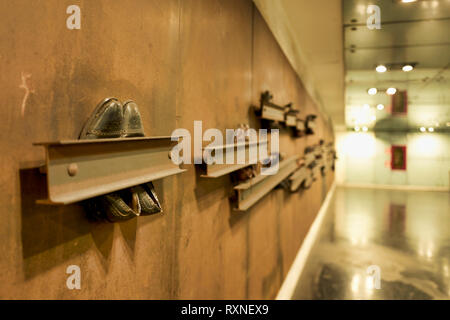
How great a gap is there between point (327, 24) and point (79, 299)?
404cm

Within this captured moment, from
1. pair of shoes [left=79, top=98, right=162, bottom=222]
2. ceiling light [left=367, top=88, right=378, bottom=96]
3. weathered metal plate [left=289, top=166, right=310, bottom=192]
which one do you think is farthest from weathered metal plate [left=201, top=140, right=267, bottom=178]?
ceiling light [left=367, top=88, right=378, bottom=96]

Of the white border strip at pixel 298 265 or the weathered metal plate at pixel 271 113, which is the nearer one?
the weathered metal plate at pixel 271 113

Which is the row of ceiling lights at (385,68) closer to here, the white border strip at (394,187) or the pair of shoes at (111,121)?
the pair of shoes at (111,121)

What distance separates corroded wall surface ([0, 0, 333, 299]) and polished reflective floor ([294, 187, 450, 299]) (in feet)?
7.89

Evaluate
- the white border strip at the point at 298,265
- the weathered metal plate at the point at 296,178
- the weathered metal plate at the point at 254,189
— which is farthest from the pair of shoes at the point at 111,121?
the white border strip at the point at 298,265

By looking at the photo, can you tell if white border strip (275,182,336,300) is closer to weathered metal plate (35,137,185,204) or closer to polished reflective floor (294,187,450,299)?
polished reflective floor (294,187,450,299)

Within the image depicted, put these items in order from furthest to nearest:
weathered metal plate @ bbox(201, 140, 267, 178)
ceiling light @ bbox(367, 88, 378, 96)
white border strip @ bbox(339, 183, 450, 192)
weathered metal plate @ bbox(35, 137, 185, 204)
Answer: white border strip @ bbox(339, 183, 450, 192)
ceiling light @ bbox(367, 88, 378, 96)
weathered metal plate @ bbox(201, 140, 267, 178)
weathered metal plate @ bbox(35, 137, 185, 204)

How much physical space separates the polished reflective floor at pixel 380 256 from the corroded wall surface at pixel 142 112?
2404 millimetres

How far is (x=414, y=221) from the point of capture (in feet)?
24.8

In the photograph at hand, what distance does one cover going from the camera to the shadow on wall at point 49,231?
0.77 m

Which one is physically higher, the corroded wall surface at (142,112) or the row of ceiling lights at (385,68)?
the row of ceiling lights at (385,68)

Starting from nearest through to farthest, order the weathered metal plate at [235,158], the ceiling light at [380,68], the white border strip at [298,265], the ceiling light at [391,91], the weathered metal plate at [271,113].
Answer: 1. the weathered metal plate at [235,158]
2. the weathered metal plate at [271,113]
3. the white border strip at [298,265]
4. the ceiling light at [380,68]
5. the ceiling light at [391,91]

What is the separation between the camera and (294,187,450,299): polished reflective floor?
156 inches
